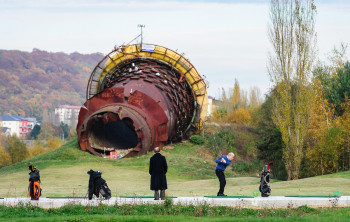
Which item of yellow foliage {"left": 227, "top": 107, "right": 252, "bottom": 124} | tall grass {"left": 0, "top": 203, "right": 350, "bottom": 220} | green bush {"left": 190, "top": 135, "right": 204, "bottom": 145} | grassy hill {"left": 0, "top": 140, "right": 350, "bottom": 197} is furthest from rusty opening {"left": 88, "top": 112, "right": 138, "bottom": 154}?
yellow foliage {"left": 227, "top": 107, "right": 252, "bottom": 124}

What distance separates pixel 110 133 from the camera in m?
41.2

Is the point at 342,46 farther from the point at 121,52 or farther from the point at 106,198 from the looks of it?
the point at 106,198

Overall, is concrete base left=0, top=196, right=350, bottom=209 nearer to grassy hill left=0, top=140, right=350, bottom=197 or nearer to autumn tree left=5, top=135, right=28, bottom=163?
grassy hill left=0, top=140, right=350, bottom=197

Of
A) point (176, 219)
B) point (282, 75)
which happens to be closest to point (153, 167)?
point (176, 219)

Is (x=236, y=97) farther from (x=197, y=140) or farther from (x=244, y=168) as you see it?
(x=244, y=168)

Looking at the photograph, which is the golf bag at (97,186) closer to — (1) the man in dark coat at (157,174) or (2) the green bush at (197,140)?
(1) the man in dark coat at (157,174)

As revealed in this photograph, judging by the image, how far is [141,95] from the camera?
129 ft

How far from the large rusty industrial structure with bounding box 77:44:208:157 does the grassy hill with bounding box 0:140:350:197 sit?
4.98 feet

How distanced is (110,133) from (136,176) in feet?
34.8

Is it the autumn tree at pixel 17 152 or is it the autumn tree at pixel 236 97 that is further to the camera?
the autumn tree at pixel 236 97

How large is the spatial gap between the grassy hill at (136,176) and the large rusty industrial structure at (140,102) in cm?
152

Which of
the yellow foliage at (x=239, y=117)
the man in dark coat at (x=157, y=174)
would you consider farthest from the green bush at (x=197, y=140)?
the yellow foliage at (x=239, y=117)

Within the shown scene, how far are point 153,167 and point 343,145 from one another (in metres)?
23.3

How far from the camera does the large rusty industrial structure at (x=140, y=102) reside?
126 feet
